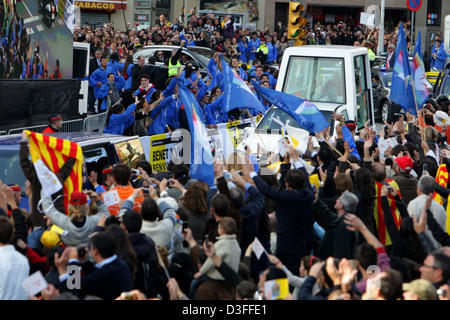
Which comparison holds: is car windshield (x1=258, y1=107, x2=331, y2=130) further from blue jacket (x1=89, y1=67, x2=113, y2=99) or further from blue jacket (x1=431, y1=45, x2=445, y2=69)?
blue jacket (x1=431, y1=45, x2=445, y2=69)

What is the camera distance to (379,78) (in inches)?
961

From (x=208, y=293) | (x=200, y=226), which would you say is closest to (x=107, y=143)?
(x=200, y=226)

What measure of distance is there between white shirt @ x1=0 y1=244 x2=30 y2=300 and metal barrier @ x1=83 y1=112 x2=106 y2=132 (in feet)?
27.8

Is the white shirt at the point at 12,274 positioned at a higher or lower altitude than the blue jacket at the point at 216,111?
lower

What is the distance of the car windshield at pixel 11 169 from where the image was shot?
8703mm

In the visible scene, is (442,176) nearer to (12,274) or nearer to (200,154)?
(200,154)

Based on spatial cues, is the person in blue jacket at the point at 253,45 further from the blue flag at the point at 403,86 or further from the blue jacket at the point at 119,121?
the blue jacket at the point at 119,121

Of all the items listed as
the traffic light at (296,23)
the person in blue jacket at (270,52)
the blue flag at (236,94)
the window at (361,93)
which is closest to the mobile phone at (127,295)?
the blue flag at (236,94)

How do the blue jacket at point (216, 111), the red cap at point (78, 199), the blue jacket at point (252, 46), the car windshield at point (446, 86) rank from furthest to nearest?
the blue jacket at point (252, 46)
the car windshield at point (446, 86)
the blue jacket at point (216, 111)
the red cap at point (78, 199)

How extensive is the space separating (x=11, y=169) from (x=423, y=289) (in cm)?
506

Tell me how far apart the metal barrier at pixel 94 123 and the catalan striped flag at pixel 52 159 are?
6310mm

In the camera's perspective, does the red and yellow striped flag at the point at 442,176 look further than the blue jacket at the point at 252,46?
No

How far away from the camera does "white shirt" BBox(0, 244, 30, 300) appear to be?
575 cm

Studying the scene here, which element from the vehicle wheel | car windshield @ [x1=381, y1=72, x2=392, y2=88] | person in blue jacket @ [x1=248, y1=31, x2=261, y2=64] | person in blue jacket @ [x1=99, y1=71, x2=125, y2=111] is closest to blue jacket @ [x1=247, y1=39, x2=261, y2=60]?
person in blue jacket @ [x1=248, y1=31, x2=261, y2=64]
